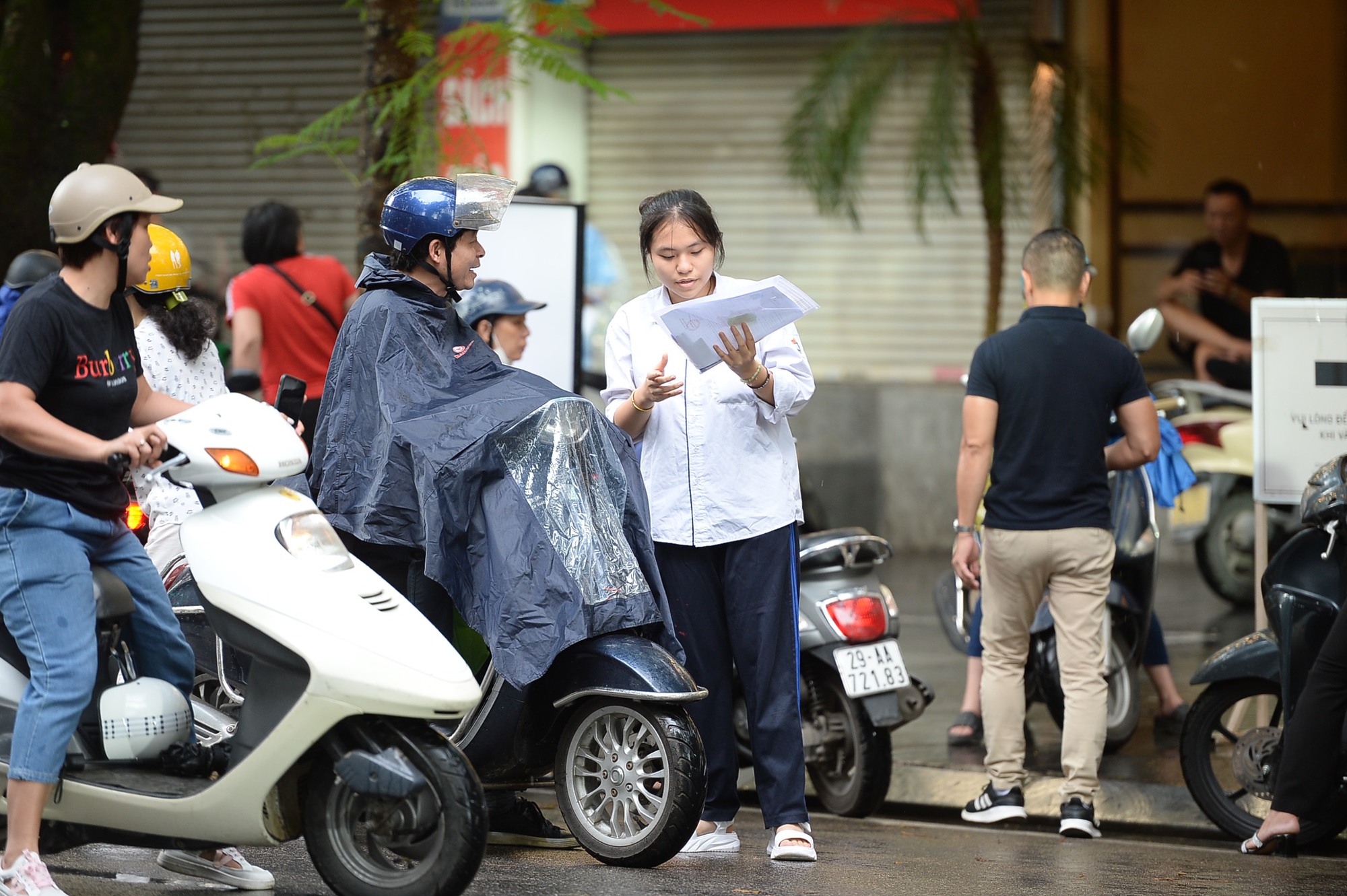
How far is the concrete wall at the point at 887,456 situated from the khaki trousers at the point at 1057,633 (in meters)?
6.67

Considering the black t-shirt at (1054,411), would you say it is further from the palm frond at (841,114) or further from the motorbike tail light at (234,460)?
the palm frond at (841,114)

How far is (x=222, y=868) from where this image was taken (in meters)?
4.58

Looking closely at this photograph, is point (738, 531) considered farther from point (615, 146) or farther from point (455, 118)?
point (615, 146)

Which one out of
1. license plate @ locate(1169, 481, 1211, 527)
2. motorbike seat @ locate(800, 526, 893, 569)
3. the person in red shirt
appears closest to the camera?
motorbike seat @ locate(800, 526, 893, 569)

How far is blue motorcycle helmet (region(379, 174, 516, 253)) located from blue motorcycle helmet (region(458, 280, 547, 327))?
1.69m

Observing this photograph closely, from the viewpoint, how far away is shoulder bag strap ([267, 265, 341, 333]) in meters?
7.81

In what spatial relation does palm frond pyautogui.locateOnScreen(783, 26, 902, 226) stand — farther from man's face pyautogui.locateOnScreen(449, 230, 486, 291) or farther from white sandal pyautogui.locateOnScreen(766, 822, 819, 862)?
white sandal pyautogui.locateOnScreen(766, 822, 819, 862)

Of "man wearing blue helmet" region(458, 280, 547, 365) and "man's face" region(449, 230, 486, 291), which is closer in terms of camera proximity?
"man's face" region(449, 230, 486, 291)

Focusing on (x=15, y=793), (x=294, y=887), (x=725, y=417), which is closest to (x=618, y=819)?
(x=294, y=887)

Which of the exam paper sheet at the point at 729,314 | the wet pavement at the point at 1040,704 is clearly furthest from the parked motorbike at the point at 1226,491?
the exam paper sheet at the point at 729,314

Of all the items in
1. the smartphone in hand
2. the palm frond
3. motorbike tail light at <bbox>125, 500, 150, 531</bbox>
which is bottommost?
motorbike tail light at <bbox>125, 500, 150, 531</bbox>

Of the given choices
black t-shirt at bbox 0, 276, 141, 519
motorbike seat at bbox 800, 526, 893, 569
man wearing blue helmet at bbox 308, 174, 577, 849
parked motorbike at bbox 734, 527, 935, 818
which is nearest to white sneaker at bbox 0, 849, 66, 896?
black t-shirt at bbox 0, 276, 141, 519

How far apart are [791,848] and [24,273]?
373cm

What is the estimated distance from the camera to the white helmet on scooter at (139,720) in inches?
169
